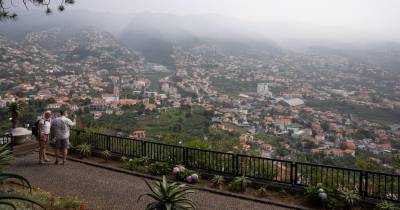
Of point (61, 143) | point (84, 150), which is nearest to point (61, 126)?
point (61, 143)

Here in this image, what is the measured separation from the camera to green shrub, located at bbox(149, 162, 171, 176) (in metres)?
9.57

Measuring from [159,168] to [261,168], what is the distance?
2888mm

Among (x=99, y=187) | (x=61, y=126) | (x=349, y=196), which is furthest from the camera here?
(x=61, y=126)

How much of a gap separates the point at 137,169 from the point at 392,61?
3872 inches

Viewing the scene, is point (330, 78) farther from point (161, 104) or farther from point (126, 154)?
point (126, 154)

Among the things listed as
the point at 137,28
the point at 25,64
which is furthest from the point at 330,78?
the point at 137,28

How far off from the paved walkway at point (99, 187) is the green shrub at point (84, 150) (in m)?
0.63

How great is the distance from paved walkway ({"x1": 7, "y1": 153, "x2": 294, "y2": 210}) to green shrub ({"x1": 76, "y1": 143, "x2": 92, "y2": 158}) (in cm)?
63

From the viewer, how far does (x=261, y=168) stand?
923 cm

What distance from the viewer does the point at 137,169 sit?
391 inches

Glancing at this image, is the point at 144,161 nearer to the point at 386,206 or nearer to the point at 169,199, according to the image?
the point at 169,199

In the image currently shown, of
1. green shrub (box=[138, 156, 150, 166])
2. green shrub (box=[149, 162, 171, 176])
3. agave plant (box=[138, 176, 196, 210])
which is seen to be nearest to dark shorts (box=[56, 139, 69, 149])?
green shrub (box=[138, 156, 150, 166])

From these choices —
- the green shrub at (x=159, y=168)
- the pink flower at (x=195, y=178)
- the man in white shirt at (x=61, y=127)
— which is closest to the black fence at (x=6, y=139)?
the man in white shirt at (x=61, y=127)

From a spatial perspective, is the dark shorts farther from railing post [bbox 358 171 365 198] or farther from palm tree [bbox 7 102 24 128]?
railing post [bbox 358 171 365 198]
